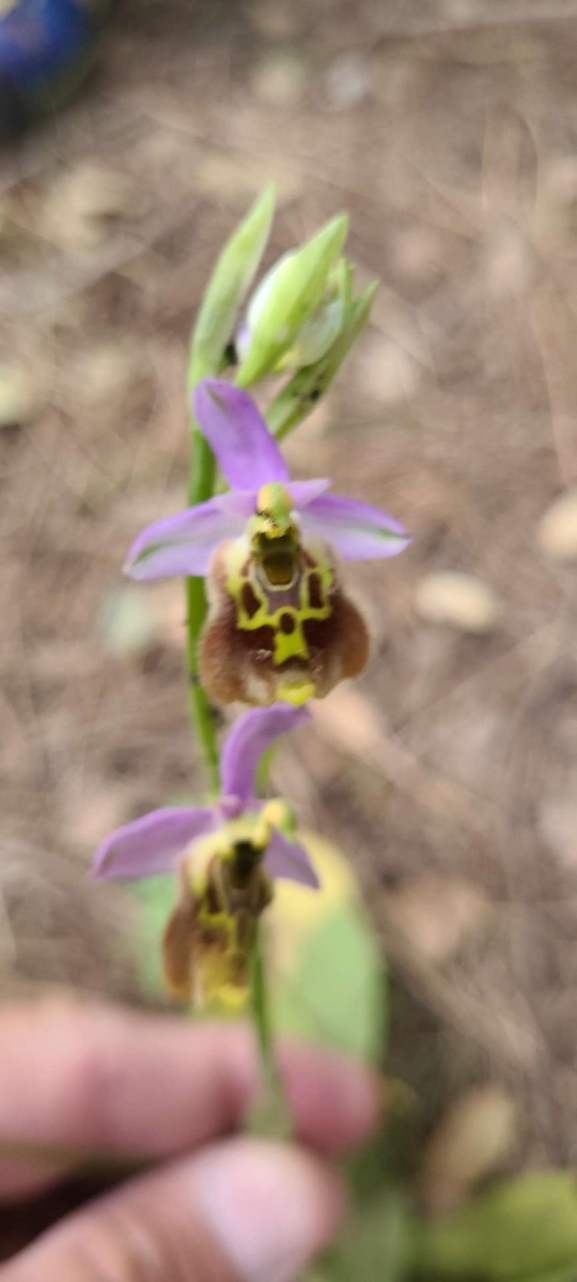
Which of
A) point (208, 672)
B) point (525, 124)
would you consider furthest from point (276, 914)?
point (525, 124)

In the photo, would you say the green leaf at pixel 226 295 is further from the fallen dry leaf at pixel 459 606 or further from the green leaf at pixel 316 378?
the fallen dry leaf at pixel 459 606

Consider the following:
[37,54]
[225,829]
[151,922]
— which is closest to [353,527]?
[225,829]

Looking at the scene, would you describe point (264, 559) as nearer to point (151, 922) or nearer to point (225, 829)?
point (225, 829)

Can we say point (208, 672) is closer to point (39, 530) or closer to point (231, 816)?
point (231, 816)

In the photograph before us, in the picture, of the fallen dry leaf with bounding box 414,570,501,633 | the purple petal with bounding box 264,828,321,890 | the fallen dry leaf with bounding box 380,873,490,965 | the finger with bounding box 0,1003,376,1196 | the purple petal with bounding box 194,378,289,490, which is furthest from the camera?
the fallen dry leaf with bounding box 414,570,501,633

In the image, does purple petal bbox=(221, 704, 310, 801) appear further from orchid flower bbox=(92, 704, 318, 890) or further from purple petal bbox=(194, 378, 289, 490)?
purple petal bbox=(194, 378, 289, 490)

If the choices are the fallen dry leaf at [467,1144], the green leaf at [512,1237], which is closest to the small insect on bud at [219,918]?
the green leaf at [512,1237]

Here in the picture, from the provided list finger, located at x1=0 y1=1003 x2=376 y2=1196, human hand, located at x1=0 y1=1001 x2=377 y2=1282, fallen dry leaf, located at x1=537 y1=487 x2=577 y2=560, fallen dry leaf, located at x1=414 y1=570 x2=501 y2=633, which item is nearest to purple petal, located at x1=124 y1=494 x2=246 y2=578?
human hand, located at x1=0 y1=1001 x2=377 y2=1282
